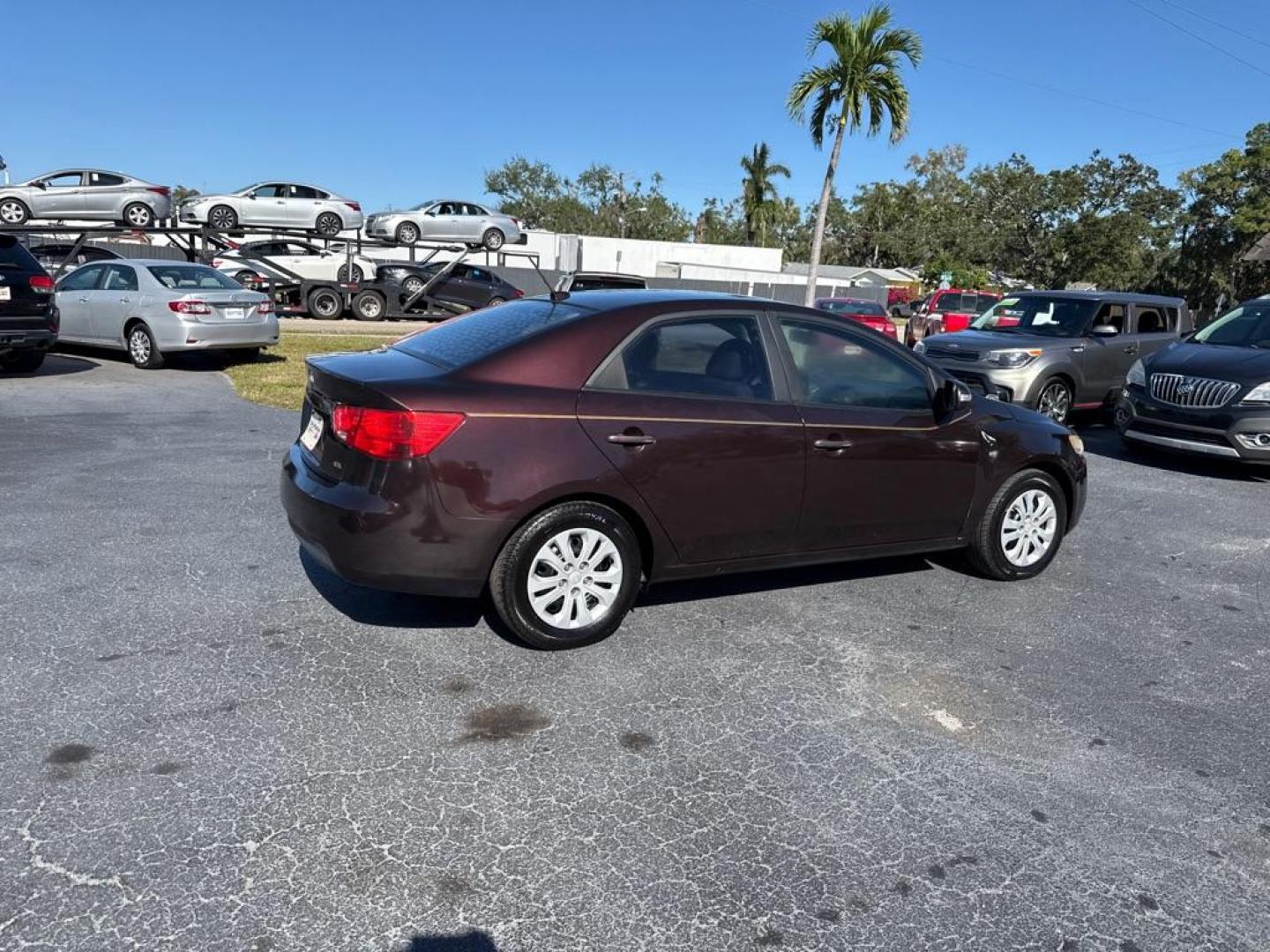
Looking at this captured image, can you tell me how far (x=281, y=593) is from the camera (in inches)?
188

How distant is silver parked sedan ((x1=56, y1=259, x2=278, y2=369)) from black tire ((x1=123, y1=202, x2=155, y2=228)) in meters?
7.58

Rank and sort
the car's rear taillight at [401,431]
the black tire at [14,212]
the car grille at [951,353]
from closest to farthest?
the car's rear taillight at [401,431] < the car grille at [951,353] < the black tire at [14,212]

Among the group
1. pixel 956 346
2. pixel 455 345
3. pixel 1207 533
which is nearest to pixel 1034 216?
pixel 956 346

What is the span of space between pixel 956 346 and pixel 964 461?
21.0 feet

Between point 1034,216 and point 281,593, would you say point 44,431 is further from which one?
point 1034,216

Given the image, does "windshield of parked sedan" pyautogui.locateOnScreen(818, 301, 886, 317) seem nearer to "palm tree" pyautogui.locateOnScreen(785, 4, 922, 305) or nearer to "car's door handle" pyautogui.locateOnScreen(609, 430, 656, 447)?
"palm tree" pyautogui.locateOnScreen(785, 4, 922, 305)

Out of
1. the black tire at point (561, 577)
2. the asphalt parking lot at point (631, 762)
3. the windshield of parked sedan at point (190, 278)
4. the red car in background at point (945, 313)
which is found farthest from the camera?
the red car in background at point (945, 313)

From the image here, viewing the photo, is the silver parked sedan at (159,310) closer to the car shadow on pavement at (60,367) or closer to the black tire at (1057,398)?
the car shadow on pavement at (60,367)

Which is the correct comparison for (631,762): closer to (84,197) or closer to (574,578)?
(574,578)

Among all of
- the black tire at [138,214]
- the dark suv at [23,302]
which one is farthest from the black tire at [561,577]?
the black tire at [138,214]

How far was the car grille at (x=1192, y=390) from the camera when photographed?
345 inches

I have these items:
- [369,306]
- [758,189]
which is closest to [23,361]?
[369,306]

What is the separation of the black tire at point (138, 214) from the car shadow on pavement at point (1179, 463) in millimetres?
19144

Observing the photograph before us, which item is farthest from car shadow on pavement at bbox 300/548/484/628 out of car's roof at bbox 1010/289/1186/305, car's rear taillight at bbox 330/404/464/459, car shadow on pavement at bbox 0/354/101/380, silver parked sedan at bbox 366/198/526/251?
silver parked sedan at bbox 366/198/526/251
